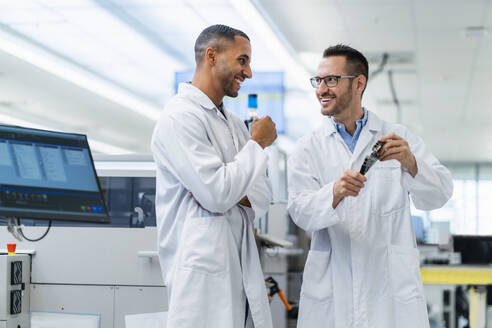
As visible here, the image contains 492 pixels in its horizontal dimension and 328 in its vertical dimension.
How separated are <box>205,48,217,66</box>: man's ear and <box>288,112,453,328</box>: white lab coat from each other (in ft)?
1.46

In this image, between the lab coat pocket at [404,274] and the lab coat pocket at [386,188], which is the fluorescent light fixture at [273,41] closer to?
the lab coat pocket at [386,188]

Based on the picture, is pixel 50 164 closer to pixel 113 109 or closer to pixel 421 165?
pixel 421 165

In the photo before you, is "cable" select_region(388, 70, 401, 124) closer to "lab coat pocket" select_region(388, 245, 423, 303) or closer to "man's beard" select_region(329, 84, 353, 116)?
"man's beard" select_region(329, 84, 353, 116)

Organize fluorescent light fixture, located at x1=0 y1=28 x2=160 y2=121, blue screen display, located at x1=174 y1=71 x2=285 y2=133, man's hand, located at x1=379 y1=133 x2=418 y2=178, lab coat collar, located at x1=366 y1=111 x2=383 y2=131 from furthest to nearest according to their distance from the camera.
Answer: fluorescent light fixture, located at x1=0 y1=28 x2=160 y2=121, blue screen display, located at x1=174 y1=71 x2=285 y2=133, lab coat collar, located at x1=366 y1=111 x2=383 y2=131, man's hand, located at x1=379 y1=133 x2=418 y2=178

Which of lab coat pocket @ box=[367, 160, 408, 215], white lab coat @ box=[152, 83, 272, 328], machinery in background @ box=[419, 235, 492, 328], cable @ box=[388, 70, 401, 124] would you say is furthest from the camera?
cable @ box=[388, 70, 401, 124]

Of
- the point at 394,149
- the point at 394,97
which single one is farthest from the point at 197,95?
the point at 394,97

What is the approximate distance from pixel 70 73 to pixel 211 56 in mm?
7031

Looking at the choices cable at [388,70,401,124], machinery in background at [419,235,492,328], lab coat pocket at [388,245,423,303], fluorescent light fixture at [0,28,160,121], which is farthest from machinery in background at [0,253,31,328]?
cable at [388,70,401,124]

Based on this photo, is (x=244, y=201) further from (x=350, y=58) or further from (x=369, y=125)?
(x=350, y=58)

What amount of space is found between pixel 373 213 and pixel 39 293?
1384mm

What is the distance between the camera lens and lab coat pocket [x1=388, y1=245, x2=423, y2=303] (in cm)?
203

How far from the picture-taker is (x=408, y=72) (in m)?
9.14

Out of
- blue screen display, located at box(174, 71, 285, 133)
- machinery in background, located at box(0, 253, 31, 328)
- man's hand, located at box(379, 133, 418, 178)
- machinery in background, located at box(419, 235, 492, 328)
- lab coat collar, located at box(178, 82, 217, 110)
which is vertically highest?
blue screen display, located at box(174, 71, 285, 133)

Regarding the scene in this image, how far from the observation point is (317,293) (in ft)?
6.72
